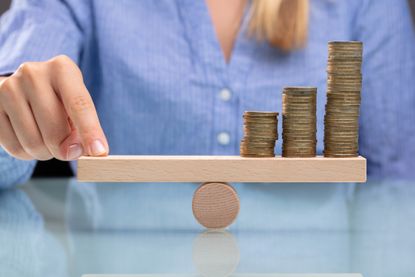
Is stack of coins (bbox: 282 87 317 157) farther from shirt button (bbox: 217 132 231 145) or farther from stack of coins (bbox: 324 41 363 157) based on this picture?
shirt button (bbox: 217 132 231 145)

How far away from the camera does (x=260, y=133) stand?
3.02 feet

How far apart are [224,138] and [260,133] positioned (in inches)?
20.5

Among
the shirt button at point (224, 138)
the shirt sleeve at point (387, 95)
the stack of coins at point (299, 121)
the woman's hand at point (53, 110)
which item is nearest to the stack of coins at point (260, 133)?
the stack of coins at point (299, 121)

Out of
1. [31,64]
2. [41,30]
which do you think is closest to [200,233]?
[31,64]

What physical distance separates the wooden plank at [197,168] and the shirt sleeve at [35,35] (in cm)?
43

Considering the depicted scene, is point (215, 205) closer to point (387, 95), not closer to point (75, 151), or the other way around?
point (75, 151)

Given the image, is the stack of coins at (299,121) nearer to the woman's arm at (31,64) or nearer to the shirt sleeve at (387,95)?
the woman's arm at (31,64)

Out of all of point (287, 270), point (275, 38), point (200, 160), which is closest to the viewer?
point (287, 270)

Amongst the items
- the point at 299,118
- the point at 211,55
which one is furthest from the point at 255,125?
Answer: the point at 211,55

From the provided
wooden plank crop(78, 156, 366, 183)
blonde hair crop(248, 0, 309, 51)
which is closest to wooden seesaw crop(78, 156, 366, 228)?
wooden plank crop(78, 156, 366, 183)

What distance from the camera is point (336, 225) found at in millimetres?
944

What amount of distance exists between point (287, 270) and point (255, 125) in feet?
0.82

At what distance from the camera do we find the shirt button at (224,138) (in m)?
1.44

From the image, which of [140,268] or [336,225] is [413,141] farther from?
[140,268]
